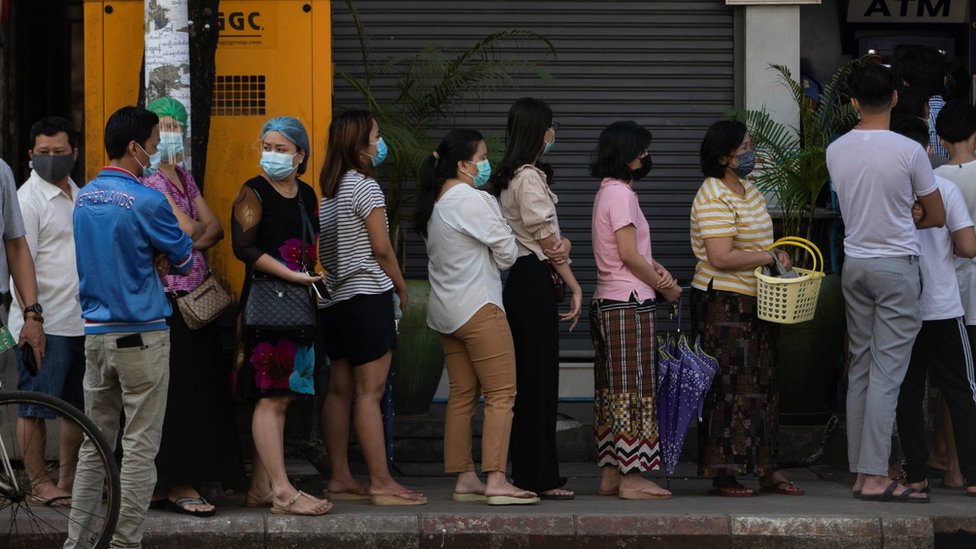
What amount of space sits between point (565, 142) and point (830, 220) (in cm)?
184

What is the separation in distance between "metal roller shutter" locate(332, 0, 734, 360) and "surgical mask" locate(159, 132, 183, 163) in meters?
3.27

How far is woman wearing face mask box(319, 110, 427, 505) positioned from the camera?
7.11 metres

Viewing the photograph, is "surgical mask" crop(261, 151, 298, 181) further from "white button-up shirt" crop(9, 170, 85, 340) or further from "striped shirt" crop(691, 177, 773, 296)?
"striped shirt" crop(691, 177, 773, 296)

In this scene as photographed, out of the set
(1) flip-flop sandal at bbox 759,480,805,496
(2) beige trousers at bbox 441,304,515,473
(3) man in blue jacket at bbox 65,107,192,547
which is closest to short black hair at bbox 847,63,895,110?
(1) flip-flop sandal at bbox 759,480,805,496

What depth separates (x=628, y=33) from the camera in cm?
1008

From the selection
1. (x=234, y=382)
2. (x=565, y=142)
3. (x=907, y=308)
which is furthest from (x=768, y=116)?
(x=234, y=382)

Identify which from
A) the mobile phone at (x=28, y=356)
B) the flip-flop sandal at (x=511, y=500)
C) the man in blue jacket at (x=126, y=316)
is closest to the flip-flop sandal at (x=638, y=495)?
the flip-flop sandal at (x=511, y=500)

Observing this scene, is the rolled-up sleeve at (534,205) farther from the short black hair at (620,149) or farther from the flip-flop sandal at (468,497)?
the flip-flop sandal at (468,497)

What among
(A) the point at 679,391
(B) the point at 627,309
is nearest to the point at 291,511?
(B) the point at 627,309

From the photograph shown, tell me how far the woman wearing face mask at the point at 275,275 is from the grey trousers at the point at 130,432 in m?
0.68

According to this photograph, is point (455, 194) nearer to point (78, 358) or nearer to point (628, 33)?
point (78, 358)

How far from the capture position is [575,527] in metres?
6.82

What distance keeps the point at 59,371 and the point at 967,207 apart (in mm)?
4780

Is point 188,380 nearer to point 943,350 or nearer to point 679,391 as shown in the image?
point 679,391
